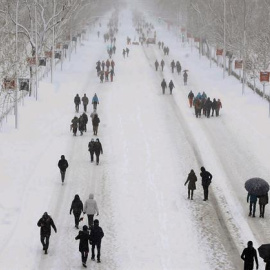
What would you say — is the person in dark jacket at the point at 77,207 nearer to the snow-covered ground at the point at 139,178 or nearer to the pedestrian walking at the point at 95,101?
the snow-covered ground at the point at 139,178

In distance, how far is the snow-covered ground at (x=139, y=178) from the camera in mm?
18500

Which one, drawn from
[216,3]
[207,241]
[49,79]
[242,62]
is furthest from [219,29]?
[207,241]

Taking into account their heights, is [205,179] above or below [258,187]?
Result: below

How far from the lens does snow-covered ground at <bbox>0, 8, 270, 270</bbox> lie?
18.5 m

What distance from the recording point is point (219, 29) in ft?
205

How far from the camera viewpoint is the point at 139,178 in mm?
25531

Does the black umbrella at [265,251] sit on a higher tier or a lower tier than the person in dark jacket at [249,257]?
higher

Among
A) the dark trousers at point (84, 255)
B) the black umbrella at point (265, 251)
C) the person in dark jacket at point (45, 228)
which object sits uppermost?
the black umbrella at point (265, 251)

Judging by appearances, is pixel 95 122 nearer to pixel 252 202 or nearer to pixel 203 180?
pixel 203 180

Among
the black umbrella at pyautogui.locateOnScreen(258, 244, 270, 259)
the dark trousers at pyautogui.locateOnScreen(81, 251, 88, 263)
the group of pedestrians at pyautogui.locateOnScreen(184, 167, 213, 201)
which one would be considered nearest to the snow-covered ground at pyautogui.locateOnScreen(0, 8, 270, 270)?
the dark trousers at pyautogui.locateOnScreen(81, 251, 88, 263)

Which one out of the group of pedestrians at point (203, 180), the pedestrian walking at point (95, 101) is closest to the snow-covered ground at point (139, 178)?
the group of pedestrians at point (203, 180)

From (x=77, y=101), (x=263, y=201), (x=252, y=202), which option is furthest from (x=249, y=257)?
(x=77, y=101)

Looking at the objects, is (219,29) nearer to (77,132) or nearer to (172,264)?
(77,132)

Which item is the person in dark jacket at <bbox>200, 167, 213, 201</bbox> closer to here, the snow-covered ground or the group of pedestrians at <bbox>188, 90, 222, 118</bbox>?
the snow-covered ground
